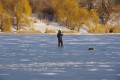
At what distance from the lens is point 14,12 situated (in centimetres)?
4397

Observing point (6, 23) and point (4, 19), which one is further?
point (4, 19)

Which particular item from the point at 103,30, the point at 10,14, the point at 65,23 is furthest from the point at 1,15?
the point at 103,30

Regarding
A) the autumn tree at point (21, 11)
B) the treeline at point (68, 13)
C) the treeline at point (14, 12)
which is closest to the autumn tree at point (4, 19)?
the treeline at point (14, 12)

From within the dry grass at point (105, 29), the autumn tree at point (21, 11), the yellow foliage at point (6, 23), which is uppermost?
the autumn tree at point (21, 11)

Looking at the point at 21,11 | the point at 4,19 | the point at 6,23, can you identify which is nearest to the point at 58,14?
the point at 21,11

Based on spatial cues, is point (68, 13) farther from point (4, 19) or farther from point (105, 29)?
point (4, 19)

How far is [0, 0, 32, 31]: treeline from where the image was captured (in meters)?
A: 42.5

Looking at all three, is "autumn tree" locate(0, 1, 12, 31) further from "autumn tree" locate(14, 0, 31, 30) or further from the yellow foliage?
"autumn tree" locate(14, 0, 31, 30)

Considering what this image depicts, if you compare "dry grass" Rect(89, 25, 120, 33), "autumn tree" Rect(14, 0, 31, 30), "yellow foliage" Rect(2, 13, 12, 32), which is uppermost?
"autumn tree" Rect(14, 0, 31, 30)

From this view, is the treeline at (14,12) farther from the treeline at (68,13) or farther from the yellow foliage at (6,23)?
the treeline at (68,13)

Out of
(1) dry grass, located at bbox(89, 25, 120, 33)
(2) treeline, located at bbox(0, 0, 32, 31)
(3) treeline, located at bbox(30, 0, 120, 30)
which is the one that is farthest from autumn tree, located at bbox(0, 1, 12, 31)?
(1) dry grass, located at bbox(89, 25, 120, 33)

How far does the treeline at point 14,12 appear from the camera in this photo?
42.5 metres

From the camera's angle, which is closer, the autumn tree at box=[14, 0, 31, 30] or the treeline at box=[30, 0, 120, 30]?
the autumn tree at box=[14, 0, 31, 30]

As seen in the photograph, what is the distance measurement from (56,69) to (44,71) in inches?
21.2
